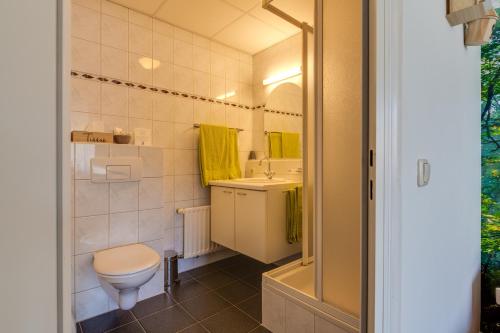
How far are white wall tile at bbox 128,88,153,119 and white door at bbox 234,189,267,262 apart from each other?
1098 mm

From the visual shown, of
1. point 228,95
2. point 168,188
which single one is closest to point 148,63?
point 228,95

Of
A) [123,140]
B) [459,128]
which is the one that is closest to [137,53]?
[123,140]

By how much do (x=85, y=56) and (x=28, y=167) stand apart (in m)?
2.14

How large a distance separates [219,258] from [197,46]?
2293mm

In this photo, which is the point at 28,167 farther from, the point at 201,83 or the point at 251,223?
the point at 201,83

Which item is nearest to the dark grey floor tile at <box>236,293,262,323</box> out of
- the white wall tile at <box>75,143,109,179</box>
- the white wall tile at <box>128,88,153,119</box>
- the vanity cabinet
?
the vanity cabinet

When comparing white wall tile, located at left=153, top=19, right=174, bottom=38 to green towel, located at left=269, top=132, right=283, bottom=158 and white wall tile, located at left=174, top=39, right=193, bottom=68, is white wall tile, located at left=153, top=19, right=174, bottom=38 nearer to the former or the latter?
white wall tile, located at left=174, top=39, right=193, bottom=68

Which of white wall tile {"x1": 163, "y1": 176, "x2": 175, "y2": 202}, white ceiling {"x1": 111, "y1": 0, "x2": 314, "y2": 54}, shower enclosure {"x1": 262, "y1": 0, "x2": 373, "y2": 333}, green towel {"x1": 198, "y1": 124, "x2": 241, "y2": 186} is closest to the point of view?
shower enclosure {"x1": 262, "y1": 0, "x2": 373, "y2": 333}

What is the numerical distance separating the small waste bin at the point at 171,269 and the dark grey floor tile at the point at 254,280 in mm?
623

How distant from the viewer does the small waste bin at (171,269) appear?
2186mm

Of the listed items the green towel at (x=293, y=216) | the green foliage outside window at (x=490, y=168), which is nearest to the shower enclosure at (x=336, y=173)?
the green towel at (x=293, y=216)

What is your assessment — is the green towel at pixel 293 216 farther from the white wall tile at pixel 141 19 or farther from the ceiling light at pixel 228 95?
the white wall tile at pixel 141 19

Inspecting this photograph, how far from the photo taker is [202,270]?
252cm

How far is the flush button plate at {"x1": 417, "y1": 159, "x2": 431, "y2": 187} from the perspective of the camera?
0.85 meters
